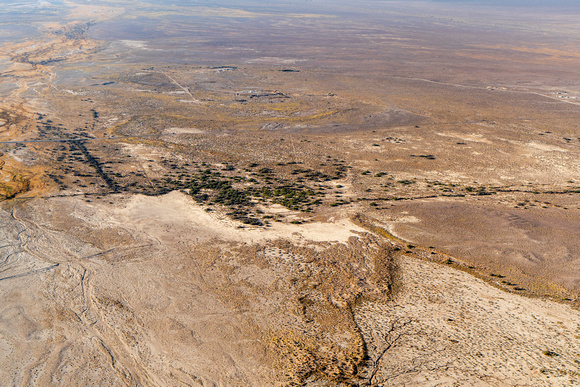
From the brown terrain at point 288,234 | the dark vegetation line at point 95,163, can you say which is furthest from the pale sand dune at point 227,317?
the dark vegetation line at point 95,163

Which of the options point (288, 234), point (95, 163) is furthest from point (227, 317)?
point (95, 163)

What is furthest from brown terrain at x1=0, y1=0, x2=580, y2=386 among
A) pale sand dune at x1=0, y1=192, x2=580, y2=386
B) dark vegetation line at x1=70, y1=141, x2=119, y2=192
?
dark vegetation line at x1=70, y1=141, x2=119, y2=192

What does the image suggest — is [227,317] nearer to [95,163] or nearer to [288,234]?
[288,234]

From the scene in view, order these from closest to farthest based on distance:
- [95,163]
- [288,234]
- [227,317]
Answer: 1. [227,317]
2. [288,234]
3. [95,163]

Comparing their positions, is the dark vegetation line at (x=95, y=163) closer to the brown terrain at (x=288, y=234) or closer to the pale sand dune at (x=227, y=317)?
the brown terrain at (x=288, y=234)

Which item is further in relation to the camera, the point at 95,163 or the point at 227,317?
the point at 95,163

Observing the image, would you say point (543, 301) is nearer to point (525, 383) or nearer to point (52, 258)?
point (525, 383)

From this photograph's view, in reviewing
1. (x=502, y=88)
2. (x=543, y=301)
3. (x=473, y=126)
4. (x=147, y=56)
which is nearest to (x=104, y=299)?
(x=543, y=301)

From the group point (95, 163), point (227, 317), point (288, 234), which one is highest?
point (95, 163)

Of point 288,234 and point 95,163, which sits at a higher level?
point 95,163
